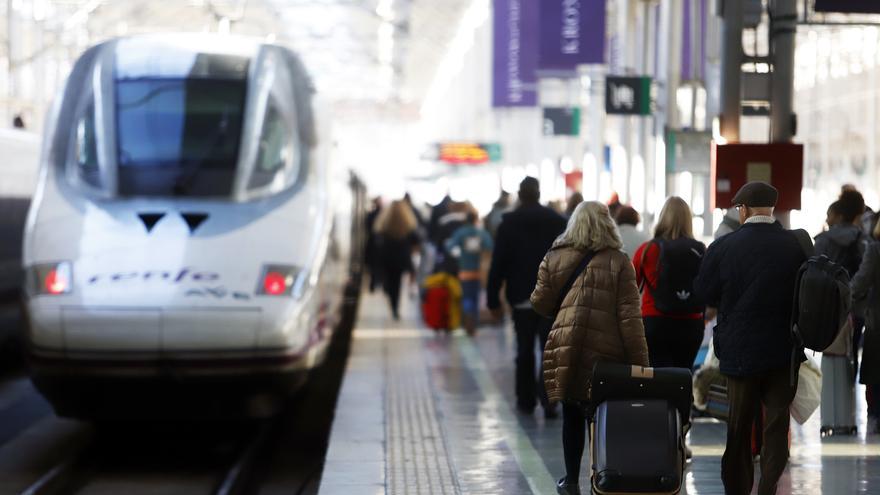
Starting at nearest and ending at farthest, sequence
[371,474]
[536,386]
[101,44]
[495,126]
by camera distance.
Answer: [371,474], [101,44], [536,386], [495,126]

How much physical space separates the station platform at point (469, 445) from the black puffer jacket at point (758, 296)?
1478 mm

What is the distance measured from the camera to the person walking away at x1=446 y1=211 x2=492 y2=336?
1945 cm

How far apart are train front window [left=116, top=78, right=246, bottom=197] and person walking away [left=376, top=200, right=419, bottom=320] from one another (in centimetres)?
1170

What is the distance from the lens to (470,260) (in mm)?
19516

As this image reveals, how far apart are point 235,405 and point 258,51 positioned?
2819 millimetres

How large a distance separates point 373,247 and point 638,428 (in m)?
22.7

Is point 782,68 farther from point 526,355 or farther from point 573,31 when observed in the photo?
point 573,31

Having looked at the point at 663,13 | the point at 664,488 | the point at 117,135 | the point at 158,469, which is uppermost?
the point at 663,13

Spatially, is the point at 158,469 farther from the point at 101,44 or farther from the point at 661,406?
the point at 661,406

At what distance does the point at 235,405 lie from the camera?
10.6 meters

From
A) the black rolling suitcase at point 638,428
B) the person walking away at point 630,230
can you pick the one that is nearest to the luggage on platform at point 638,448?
the black rolling suitcase at point 638,428

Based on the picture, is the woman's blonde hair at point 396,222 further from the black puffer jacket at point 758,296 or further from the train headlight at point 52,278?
the black puffer jacket at point 758,296

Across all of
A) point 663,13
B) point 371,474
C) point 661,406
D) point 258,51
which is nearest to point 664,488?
point 661,406

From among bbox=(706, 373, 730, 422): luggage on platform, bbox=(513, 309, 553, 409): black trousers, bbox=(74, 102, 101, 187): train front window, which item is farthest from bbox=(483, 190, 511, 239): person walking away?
bbox=(706, 373, 730, 422): luggage on platform
